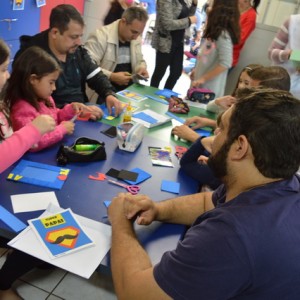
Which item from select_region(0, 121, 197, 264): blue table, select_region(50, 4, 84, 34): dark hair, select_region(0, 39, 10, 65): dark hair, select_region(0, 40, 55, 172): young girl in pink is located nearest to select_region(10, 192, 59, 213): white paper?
select_region(0, 121, 197, 264): blue table

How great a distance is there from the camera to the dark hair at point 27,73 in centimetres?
169

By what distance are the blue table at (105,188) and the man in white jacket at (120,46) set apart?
1.22 metres

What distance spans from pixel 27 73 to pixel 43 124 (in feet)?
1.45

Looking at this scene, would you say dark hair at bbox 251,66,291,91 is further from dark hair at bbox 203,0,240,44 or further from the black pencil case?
the black pencil case

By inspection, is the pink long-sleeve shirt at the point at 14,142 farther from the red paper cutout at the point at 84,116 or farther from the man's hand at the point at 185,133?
the man's hand at the point at 185,133

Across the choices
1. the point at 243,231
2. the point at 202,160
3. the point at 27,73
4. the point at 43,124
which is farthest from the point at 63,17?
Answer: the point at 243,231

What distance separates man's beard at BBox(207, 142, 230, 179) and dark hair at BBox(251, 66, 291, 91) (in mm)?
1093

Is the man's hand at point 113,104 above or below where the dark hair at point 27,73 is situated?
below

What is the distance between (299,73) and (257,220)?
2317 mm

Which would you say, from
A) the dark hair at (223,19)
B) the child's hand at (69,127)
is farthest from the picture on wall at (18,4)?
the child's hand at (69,127)

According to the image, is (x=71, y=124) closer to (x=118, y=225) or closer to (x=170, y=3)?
(x=118, y=225)

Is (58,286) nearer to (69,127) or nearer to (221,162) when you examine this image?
(69,127)

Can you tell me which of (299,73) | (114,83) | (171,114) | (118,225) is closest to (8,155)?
(118,225)

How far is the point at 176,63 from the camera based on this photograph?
12.5 feet
